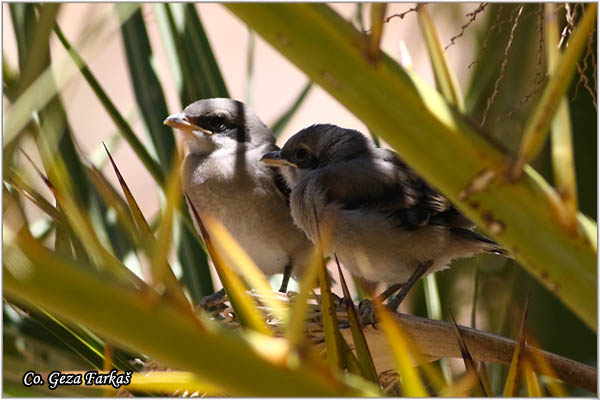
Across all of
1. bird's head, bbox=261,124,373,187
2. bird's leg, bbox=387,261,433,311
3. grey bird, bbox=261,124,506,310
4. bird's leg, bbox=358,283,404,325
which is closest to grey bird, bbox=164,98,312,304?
bird's head, bbox=261,124,373,187

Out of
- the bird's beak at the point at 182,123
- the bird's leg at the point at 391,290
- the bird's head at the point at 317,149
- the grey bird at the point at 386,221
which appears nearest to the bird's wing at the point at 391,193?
the grey bird at the point at 386,221

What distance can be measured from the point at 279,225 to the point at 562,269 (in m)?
1.67

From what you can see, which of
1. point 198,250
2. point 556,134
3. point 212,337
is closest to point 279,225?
point 198,250

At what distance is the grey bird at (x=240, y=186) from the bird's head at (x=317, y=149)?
0.59 ft

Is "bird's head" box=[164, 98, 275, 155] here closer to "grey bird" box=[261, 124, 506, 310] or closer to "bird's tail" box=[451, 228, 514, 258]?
"grey bird" box=[261, 124, 506, 310]

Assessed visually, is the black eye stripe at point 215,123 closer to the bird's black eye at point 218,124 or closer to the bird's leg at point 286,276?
the bird's black eye at point 218,124

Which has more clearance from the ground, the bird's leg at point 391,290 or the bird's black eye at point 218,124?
the bird's black eye at point 218,124

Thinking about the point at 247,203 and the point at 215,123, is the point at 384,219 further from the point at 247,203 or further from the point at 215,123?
the point at 215,123

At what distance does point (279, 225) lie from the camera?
2.41 meters

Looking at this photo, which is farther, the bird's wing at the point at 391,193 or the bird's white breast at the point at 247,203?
the bird's white breast at the point at 247,203

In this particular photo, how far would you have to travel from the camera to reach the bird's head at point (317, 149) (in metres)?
2.22

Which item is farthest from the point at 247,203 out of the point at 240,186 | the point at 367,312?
the point at 367,312

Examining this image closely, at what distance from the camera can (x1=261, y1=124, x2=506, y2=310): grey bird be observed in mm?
1998

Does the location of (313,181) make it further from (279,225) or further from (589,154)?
(589,154)
